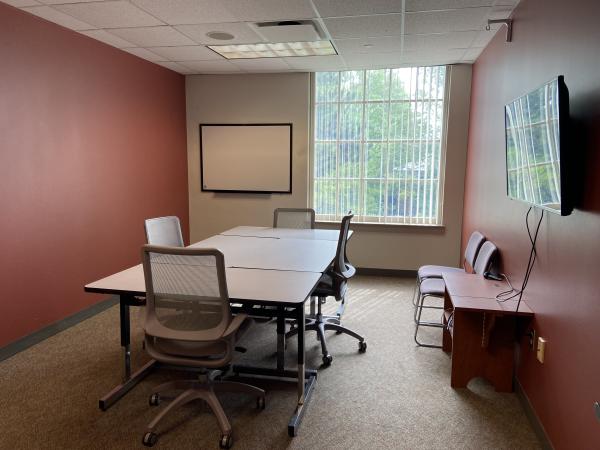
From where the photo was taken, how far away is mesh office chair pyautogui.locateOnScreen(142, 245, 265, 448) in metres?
2.07

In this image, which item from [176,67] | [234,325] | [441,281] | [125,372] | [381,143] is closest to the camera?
[234,325]

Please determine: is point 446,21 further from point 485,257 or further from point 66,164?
point 66,164

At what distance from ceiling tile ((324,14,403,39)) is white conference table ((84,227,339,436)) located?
1.77 meters

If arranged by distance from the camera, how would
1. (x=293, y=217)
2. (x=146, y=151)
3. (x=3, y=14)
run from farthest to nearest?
(x=146, y=151), (x=293, y=217), (x=3, y=14)

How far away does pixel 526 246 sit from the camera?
8.56 ft

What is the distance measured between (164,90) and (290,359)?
361 centimetres

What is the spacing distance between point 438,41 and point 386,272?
9.00 feet

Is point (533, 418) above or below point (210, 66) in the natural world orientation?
below

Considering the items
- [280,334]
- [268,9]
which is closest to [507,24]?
[268,9]

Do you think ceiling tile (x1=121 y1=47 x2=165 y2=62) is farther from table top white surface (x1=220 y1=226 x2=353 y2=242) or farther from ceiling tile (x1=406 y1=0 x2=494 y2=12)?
ceiling tile (x1=406 y1=0 x2=494 y2=12)

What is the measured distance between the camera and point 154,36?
12.6 feet

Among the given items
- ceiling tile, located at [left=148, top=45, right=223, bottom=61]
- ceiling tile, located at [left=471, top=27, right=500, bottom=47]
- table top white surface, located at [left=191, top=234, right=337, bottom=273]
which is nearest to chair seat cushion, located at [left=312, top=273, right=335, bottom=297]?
table top white surface, located at [left=191, top=234, right=337, bottom=273]

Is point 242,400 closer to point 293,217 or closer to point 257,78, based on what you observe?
point 293,217

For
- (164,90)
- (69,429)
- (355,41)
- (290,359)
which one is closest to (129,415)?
(69,429)
